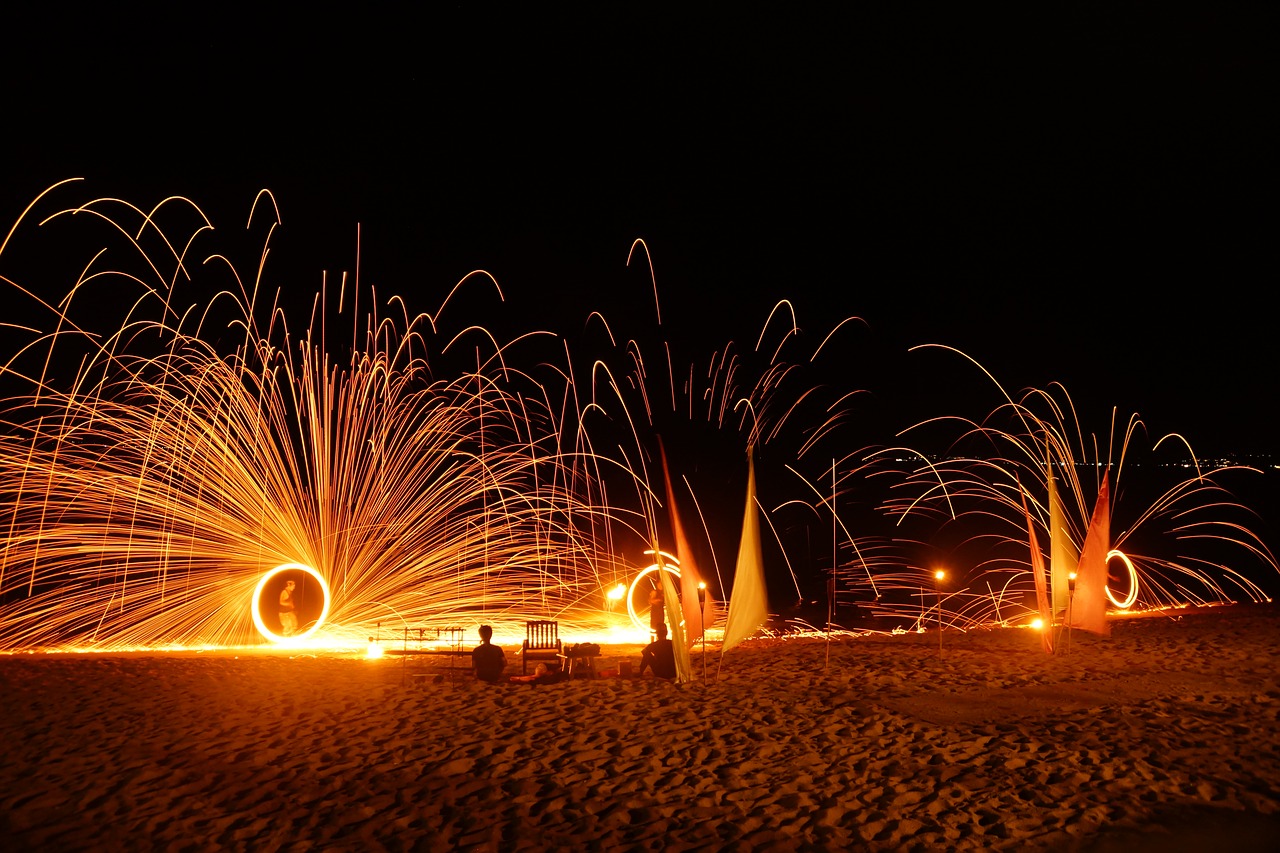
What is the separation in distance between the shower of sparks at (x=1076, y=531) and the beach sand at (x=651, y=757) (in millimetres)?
2907

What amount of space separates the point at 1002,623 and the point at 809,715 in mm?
8381

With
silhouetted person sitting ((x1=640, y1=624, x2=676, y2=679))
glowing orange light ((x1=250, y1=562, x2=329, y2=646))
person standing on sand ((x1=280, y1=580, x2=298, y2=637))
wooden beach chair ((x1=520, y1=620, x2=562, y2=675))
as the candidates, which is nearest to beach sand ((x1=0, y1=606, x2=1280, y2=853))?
silhouetted person sitting ((x1=640, y1=624, x2=676, y2=679))

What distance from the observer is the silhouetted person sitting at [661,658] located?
33.2 feet

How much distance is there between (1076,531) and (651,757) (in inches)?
983

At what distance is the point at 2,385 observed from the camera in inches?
960

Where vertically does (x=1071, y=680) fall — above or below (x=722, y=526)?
below

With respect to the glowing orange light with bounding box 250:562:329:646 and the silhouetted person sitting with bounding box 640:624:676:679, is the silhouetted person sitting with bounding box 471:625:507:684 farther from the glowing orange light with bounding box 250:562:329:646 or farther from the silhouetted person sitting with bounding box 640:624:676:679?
the glowing orange light with bounding box 250:562:329:646

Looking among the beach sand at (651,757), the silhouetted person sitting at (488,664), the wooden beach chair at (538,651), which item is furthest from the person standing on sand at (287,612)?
the silhouetted person sitting at (488,664)

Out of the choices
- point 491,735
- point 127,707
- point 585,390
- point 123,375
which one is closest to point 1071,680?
point 491,735

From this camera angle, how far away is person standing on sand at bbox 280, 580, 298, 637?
488 inches

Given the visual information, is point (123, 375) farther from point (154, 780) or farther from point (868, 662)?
point (868, 662)

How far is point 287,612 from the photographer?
12.4m

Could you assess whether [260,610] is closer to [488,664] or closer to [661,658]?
[488,664]

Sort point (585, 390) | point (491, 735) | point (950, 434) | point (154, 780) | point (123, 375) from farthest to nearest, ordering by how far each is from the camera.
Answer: point (950, 434) < point (585, 390) < point (123, 375) < point (491, 735) < point (154, 780)
